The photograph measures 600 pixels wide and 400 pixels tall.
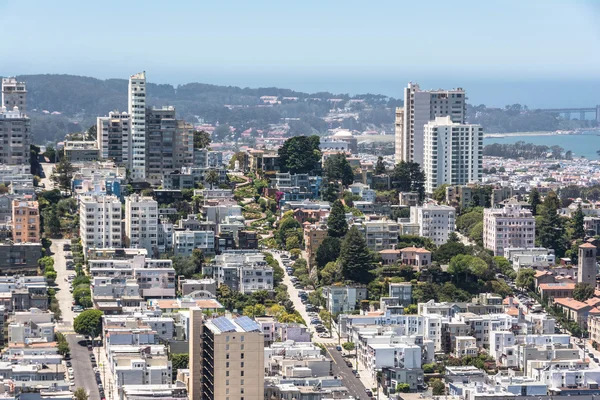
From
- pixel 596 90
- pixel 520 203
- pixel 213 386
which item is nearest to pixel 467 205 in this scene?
pixel 520 203

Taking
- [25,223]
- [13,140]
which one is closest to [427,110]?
[13,140]

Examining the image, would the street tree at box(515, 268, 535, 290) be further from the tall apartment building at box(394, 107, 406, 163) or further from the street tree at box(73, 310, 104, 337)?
the tall apartment building at box(394, 107, 406, 163)

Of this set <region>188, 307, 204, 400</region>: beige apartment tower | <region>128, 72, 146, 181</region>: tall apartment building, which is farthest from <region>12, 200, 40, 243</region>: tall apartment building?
<region>188, 307, 204, 400</region>: beige apartment tower

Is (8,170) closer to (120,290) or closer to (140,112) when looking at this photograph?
(140,112)

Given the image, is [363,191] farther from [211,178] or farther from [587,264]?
[587,264]

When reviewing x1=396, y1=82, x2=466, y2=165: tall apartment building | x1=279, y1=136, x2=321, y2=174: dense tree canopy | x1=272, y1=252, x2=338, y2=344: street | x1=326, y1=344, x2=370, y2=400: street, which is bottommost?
x1=326, y1=344, x2=370, y2=400: street

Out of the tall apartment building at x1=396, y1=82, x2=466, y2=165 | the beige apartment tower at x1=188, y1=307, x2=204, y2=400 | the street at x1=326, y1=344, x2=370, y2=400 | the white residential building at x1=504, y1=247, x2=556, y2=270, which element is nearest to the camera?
the beige apartment tower at x1=188, y1=307, x2=204, y2=400

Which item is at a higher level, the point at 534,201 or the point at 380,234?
the point at 534,201
